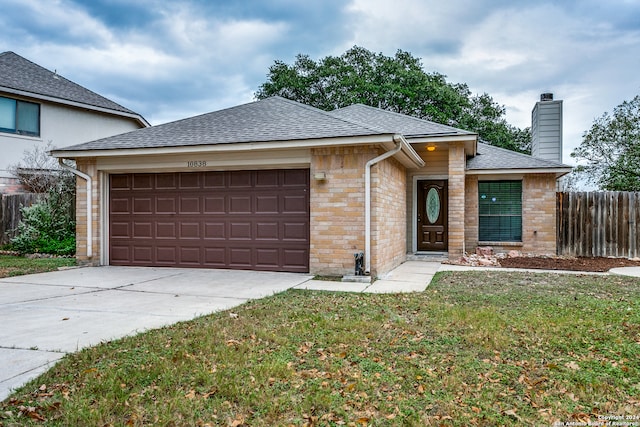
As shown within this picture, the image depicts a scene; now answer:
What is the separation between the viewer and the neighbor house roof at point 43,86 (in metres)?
15.7

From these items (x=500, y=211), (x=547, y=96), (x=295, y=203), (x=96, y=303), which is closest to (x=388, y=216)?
(x=295, y=203)

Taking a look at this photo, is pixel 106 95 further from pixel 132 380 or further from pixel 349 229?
pixel 132 380

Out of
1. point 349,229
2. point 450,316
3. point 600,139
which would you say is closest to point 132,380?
point 450,316

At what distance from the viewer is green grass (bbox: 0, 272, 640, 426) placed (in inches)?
113

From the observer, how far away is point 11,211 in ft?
45.7

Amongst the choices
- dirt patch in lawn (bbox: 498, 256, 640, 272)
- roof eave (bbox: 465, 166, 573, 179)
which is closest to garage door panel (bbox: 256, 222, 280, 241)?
dirt patch in lawn (bbox: 498, 256, 640, 272)

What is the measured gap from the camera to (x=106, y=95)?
21578 mm

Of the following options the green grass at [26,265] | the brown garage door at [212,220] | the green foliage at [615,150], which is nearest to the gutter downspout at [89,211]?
the brown garage door at [212,220]

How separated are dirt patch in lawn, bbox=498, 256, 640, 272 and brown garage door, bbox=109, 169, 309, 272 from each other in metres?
5.50

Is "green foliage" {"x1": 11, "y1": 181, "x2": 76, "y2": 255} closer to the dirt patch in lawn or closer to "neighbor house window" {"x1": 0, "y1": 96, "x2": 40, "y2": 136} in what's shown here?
"neighbor house window" {"x1": 0, "y1": 96, "x2": 40, "y2": 136}

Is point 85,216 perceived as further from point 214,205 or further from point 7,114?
point 7,114

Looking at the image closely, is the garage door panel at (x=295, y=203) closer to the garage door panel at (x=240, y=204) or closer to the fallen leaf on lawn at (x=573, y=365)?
the garage door panel at (x=240, y=204)

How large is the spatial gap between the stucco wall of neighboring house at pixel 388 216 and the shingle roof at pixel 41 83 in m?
14.0

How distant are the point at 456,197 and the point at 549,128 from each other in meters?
6.08
